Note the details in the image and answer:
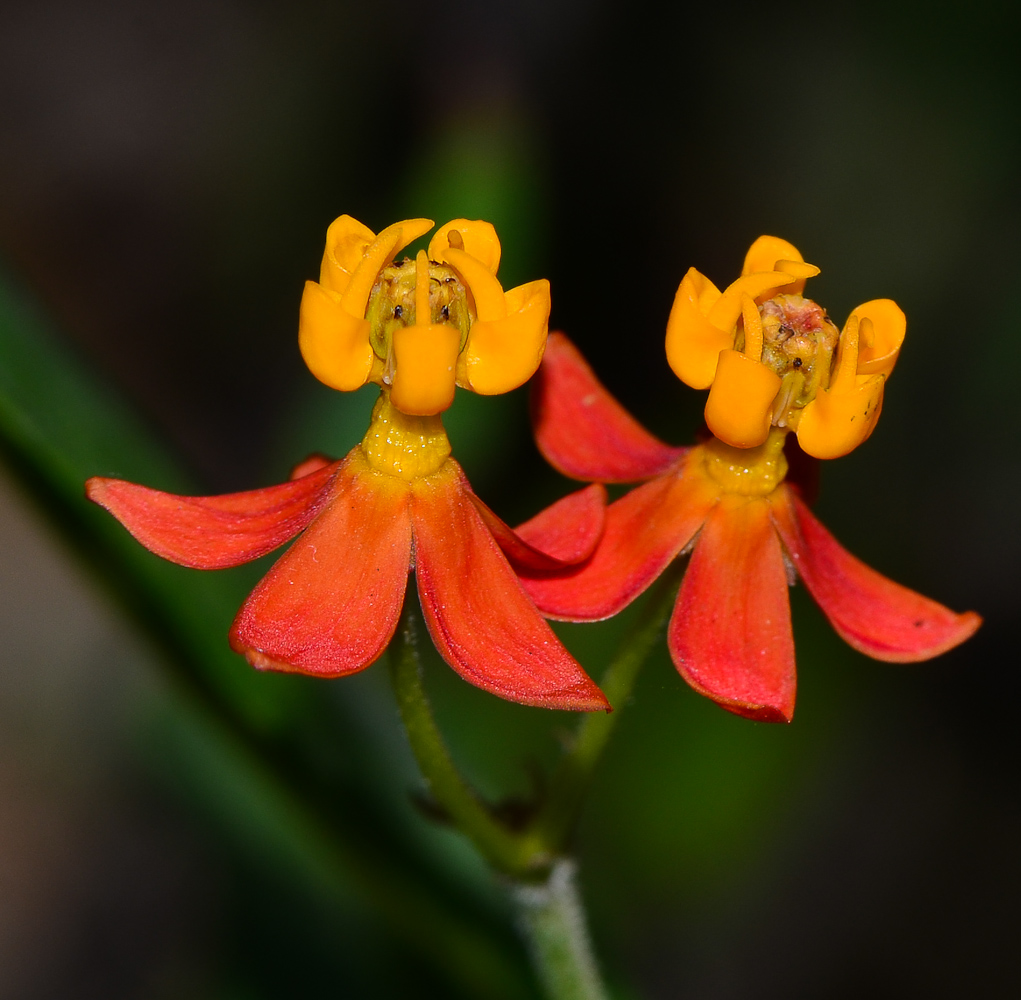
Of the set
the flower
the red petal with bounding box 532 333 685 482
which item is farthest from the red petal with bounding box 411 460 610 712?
the red petal with bounding box 532 333 685 482

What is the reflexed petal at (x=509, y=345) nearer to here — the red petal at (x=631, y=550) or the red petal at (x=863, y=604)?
the red petal at (x=631, y=550)

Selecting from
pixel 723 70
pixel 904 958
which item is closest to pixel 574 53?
pixel 723 70

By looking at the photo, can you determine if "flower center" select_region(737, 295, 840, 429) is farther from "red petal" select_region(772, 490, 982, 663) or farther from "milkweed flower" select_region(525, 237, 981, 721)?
"red petal" select_region(772, 490, 982, 663)

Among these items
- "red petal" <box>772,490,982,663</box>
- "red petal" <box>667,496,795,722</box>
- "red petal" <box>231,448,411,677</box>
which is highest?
"red petal" <box>231,448,411,677</box>

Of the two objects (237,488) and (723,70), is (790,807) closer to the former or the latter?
(237,488)

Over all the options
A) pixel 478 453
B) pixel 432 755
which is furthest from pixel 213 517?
pixel 478 453

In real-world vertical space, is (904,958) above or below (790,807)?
below

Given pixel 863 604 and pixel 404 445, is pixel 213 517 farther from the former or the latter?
pixel 863 604

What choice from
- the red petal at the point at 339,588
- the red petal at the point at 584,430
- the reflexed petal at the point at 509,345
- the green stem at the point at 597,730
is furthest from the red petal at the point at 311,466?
the green stem at the point at 597,730
